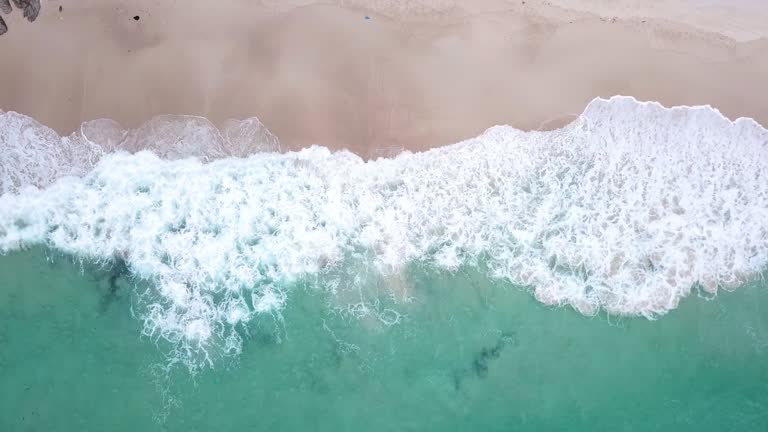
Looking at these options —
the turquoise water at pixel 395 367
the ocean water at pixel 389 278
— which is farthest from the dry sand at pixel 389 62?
the turquoise water at pixel 395 367

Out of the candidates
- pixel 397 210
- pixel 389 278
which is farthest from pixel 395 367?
pixel 397 210

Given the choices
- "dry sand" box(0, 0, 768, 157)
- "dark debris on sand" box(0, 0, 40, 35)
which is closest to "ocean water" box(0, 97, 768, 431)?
"dry sand" box(0, 0, 768, 157)

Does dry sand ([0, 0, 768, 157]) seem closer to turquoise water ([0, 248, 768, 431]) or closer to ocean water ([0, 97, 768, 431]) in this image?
ocean water ([0, 97, 768, 431])

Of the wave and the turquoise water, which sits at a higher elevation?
the wave

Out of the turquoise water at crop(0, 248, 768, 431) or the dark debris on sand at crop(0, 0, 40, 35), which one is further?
the turquoise water at crop(0, 248, 768, 431)

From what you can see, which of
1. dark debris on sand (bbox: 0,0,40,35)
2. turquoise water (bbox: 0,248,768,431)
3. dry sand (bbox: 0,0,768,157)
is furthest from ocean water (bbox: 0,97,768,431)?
dark debris on sand (bbox: 0,0,40,35)

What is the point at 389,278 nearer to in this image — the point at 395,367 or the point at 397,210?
the point at 397,210

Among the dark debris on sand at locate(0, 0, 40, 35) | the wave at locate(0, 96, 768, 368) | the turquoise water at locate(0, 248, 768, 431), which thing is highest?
the dark debris on sand at locate(0, 0, 40, 35)
